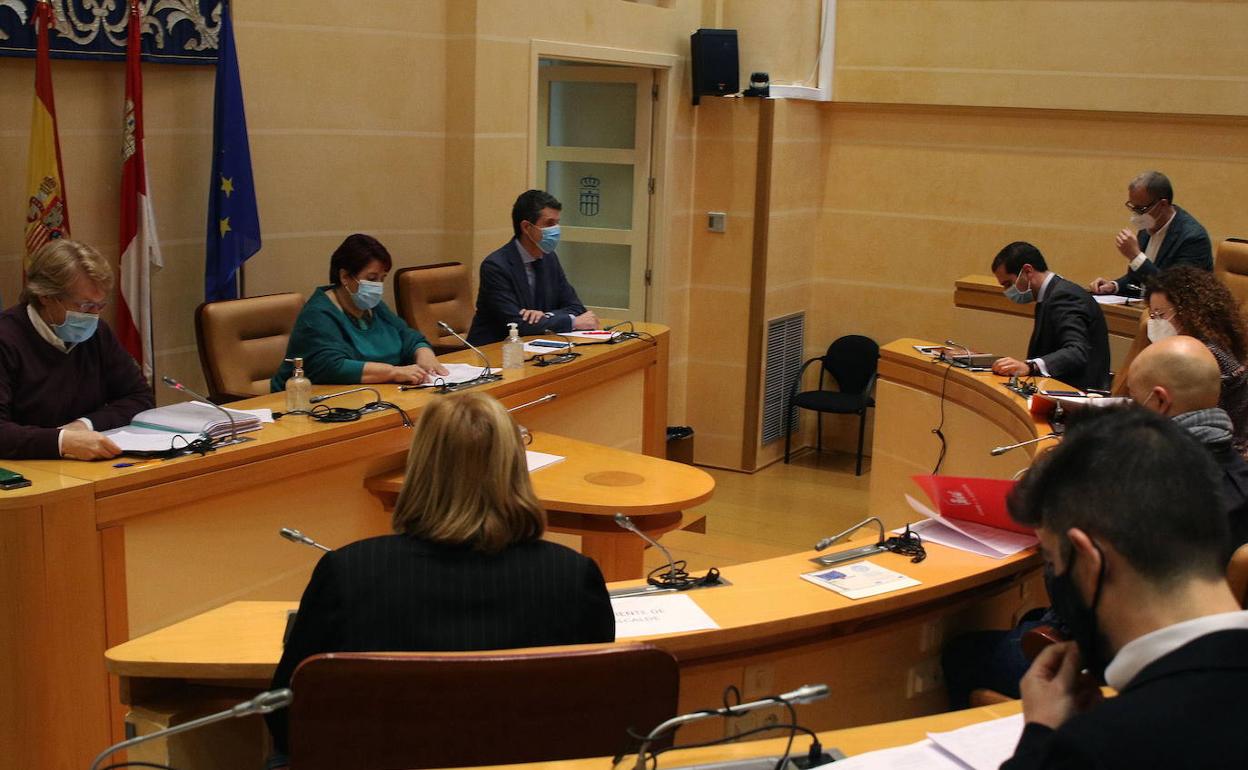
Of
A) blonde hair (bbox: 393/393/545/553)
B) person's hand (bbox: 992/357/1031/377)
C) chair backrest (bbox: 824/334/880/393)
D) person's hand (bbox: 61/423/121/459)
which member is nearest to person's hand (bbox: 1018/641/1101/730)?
blonde hair (bbox: 393/393/545/553)

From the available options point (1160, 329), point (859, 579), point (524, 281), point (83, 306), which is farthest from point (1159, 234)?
point (83, 306)

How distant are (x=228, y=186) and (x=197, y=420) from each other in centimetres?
189

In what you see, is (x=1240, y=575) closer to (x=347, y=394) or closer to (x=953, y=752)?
(x=953, y=752)

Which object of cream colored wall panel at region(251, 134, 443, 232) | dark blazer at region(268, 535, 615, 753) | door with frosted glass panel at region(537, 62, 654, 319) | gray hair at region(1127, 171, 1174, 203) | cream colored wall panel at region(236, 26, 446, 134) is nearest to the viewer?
dark blazer at region(268, 535, 615, 753)

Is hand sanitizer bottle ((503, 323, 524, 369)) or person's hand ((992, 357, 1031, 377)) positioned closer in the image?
hand sanitizer bottle ((503, 323, 524, 369))

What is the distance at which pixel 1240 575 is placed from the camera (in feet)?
8.89

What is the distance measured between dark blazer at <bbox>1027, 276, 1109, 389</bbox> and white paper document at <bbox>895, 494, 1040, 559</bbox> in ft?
6.65

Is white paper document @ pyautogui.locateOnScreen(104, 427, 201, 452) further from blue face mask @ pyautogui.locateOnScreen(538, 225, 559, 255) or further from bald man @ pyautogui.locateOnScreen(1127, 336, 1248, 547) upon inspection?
bald man @ pyautogui.locateOnScreen(1127, 336, 1248, 547)

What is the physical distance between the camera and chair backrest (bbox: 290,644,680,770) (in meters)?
1.99

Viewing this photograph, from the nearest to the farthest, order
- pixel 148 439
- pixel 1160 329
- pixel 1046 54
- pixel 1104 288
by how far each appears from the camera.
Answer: pixel 148 439, pixel 1160 329, pixel 1104 288, pixel 1046 54

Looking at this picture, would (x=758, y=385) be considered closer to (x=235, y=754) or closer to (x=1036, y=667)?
(x=235, y=754)

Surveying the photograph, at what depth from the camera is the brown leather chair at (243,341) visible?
4.97 m

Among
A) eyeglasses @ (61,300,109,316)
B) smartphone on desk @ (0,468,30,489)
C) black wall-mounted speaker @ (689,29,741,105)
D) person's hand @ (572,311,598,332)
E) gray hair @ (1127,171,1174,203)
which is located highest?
black wall-mounted speaker @ (689,29,741,105)

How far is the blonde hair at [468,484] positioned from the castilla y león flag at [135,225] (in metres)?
3.25
